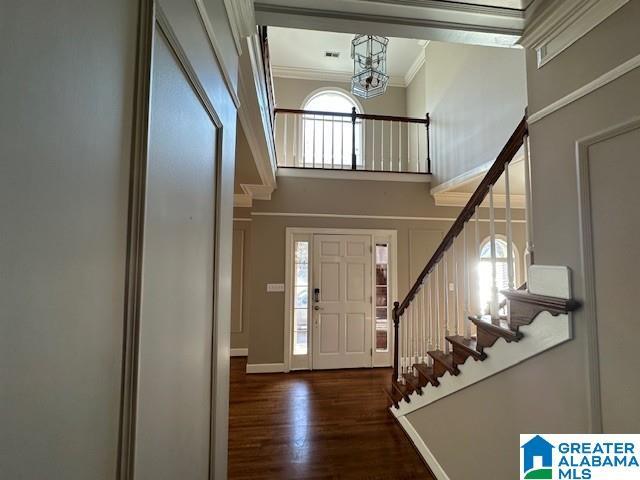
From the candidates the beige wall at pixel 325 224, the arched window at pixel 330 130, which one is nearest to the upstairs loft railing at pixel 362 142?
the arched window at pixel 330 130

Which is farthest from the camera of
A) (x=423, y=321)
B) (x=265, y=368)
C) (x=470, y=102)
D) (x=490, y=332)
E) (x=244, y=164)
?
(x=265, y=368)

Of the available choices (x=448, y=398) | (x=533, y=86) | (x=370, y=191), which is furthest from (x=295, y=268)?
(x=533, y=86)

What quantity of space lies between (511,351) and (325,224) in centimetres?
300

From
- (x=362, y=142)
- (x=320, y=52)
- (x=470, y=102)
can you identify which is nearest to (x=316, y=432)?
(x=470, y=102)

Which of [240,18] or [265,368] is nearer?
[240,18]

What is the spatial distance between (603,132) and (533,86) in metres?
0.47

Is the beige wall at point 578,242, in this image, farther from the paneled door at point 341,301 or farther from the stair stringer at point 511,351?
the paneled door at point 341,301

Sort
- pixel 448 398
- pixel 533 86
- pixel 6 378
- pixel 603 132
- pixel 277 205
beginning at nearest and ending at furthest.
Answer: pixel 6 378, pixel 603 132, pixel 533 86, pixel 448 398, pixel 277 205

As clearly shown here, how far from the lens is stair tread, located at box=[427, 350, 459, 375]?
75.6 inches

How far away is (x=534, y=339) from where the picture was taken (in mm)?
1335

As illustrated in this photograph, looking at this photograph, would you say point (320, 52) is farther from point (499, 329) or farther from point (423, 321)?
point (499, 329)

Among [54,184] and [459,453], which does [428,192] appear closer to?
[459,453]

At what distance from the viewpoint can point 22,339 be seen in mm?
281

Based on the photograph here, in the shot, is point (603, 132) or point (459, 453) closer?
point (603, 132)
